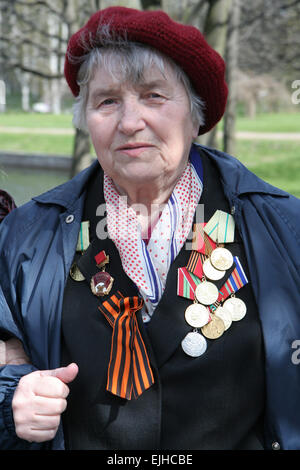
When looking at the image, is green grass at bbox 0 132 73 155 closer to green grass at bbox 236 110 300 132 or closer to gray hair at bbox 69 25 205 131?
green grass at bbox 236 110 300 132

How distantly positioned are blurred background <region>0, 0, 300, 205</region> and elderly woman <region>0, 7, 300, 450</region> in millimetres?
646

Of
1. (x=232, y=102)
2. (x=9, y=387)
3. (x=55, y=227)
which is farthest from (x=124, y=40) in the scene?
(x=232, y=102)

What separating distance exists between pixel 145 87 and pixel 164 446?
122 centimetres

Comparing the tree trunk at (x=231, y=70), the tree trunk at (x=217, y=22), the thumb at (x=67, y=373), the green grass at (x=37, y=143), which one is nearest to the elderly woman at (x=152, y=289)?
the thumb at (x=67, y=373)

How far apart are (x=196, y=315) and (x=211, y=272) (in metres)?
0.17

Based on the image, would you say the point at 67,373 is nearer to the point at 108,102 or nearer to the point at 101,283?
the point at 101,283

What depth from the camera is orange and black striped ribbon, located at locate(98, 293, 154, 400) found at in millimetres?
1727

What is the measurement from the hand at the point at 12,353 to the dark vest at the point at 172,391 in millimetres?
200

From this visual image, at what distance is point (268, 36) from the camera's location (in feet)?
43.1

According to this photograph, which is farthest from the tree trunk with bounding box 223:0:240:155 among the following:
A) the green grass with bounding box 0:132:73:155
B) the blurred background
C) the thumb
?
the green grass with bounding box 0:132:73:155

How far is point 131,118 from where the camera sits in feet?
5.67

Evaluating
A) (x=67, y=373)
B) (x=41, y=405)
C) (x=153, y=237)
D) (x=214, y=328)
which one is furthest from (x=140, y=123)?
(x=41, y=405)

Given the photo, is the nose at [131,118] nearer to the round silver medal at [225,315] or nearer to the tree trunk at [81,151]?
the round silver medal at [225,315]
